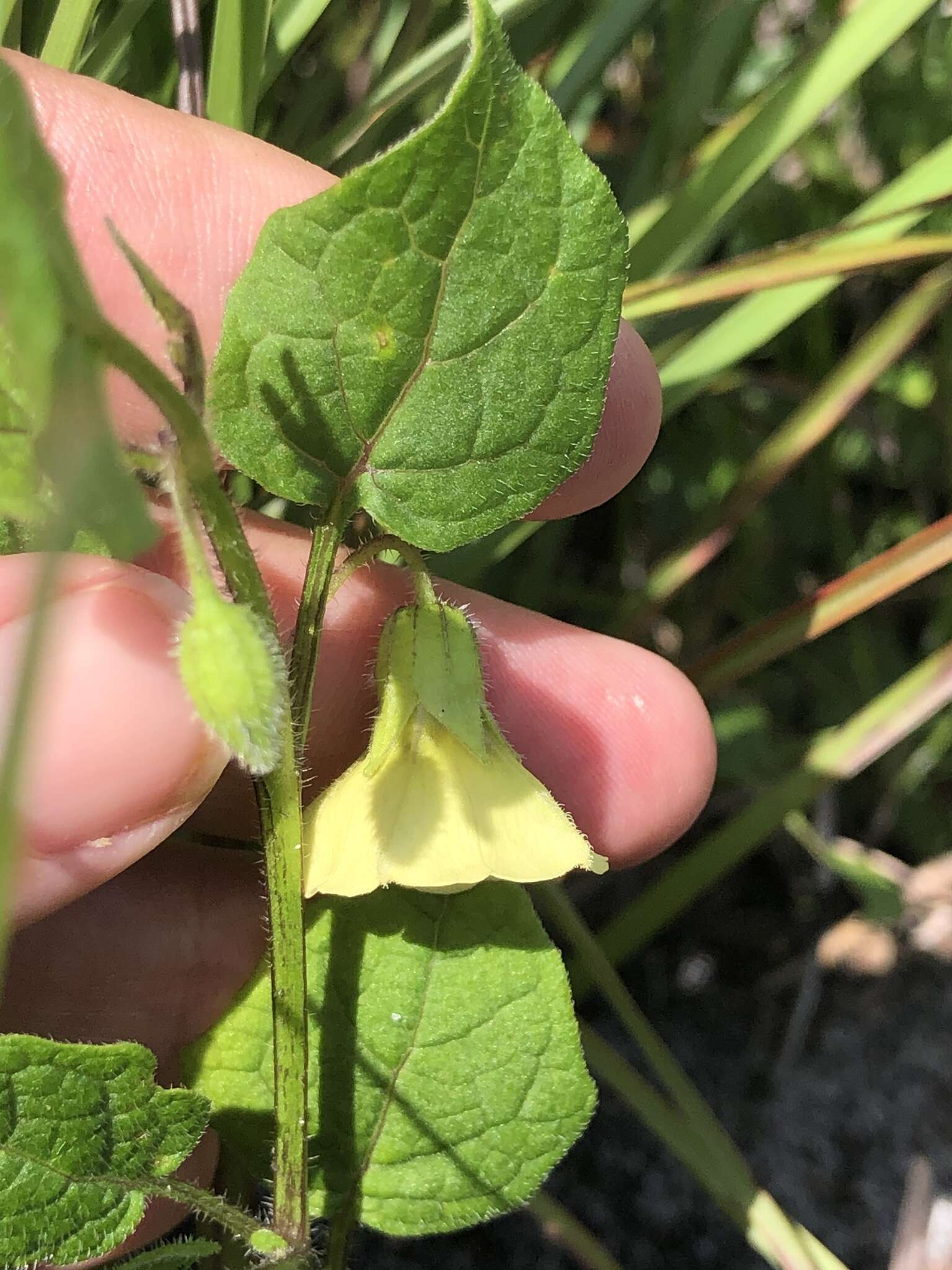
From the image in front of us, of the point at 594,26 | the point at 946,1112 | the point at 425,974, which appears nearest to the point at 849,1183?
the point at 946,1112

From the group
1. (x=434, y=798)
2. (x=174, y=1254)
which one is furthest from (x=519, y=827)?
(x=174, y=1254)

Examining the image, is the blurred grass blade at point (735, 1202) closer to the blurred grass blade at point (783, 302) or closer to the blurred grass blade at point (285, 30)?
the blurred grass blade at point (783, 302)

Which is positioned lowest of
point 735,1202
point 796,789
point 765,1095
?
point 765,1095

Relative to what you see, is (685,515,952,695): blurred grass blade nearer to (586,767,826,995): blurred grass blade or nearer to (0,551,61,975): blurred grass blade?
(586,767,826,995): blurred grass blade

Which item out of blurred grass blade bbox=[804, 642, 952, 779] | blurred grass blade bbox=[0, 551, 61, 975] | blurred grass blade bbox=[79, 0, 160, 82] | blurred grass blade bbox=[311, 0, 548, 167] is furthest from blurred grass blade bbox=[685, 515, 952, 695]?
blurred grass blade bbox=[0, 551, 61, 975]

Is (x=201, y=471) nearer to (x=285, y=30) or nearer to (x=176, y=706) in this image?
(x=176, y=706)

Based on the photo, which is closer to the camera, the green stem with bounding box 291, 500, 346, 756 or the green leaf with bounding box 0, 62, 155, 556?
the green leaf with bounding box 0, 62, 155, 556

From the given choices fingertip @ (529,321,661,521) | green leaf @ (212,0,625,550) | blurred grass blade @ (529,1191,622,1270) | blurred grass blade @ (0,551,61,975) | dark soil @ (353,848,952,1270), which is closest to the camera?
blurred grass blade @ (0,551,61,975)
